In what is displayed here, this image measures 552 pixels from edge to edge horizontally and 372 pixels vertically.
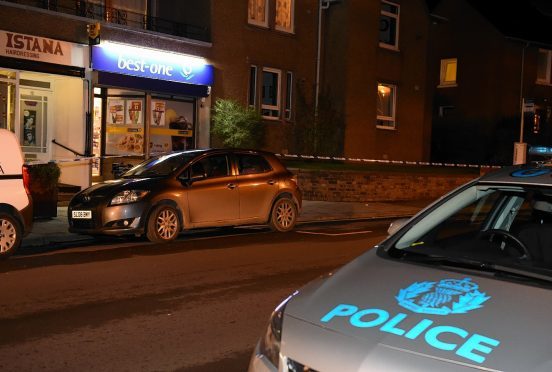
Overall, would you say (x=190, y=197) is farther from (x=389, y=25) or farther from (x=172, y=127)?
(x=389, y=25)

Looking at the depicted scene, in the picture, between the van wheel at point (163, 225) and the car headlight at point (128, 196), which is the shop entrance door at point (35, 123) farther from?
the van wheel at point (163, 225)

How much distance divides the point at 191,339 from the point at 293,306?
2731 mm

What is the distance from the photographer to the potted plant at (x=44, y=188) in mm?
13195

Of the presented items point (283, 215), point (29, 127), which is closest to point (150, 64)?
point (29, 127)

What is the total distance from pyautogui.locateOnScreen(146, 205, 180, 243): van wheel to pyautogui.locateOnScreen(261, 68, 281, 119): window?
1161 centimetres

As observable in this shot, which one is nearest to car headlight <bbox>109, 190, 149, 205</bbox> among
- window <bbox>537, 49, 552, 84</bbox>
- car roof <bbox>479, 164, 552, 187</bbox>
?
car roof <bbox>479, 164, 552, 187</bbox>

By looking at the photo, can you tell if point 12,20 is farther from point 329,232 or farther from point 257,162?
point 329,232

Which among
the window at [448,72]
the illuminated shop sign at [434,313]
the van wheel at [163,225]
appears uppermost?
the window at [448,72]

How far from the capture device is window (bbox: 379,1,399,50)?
2616cm

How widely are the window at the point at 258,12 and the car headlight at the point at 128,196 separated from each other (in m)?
12.3

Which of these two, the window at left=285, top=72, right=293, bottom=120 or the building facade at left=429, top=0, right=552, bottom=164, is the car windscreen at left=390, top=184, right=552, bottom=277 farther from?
the building facade at left=429, top=0, right=552, bottom=164

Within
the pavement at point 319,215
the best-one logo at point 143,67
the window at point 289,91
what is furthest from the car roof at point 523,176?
the window at point 289,91

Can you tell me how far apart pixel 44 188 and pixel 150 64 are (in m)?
6.21

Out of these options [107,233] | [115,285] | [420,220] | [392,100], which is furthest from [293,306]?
[392,100]
